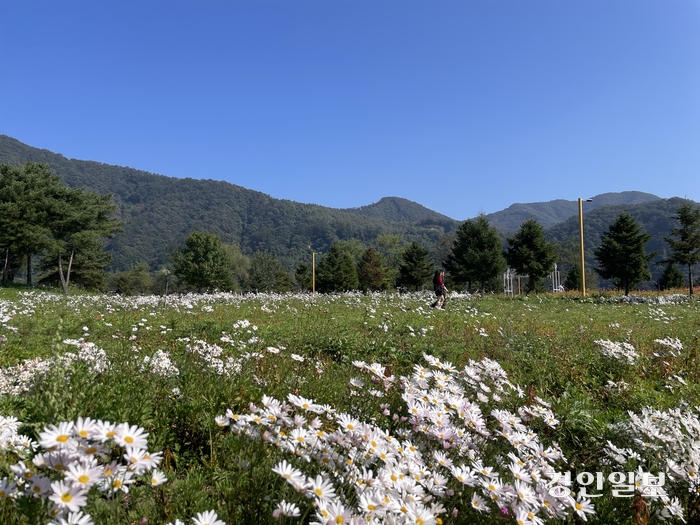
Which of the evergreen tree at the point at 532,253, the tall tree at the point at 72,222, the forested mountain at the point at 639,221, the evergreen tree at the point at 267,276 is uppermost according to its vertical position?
the forested mountain at the point at 639,221

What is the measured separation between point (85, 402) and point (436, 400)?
2.07 meters

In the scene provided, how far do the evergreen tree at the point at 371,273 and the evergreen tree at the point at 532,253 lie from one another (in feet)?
66.8

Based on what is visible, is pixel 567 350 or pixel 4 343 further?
pixel 567 350

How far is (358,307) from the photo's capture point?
43.8ft

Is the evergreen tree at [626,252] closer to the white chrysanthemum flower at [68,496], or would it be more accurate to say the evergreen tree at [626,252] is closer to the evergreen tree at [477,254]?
the evergreen tree at [477,254]

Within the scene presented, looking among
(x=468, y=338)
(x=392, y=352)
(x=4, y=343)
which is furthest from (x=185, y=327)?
(x=468, y=338)

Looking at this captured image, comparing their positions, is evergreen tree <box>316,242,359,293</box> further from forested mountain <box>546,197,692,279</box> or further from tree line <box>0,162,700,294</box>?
forested mountain <box>546,197,692,279</box>

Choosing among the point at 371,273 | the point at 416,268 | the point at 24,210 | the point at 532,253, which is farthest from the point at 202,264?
the point at 532,253

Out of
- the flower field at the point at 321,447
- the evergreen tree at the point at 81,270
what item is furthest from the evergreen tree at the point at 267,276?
the flower field at the point at 321,447

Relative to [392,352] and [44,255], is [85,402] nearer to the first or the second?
[392,352]

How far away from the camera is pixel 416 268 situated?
146 feet

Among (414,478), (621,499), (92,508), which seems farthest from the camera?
(621,499)

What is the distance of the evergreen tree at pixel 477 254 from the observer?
34.6 metres

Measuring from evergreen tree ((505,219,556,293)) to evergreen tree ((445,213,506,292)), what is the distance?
148 cm
